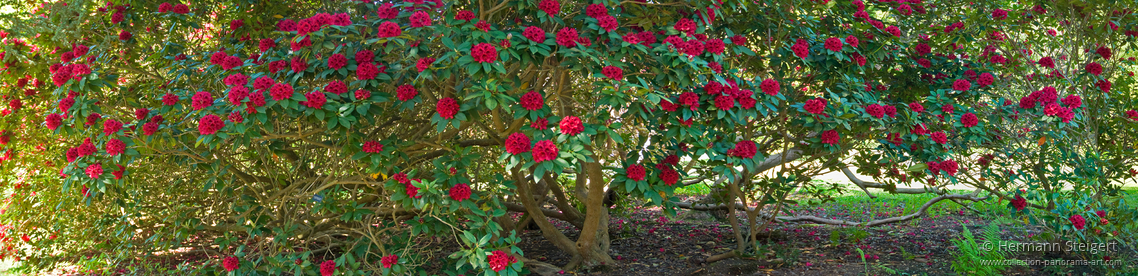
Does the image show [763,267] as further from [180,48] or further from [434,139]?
[180,48]

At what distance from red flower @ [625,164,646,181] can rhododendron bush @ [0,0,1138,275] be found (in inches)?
1.5

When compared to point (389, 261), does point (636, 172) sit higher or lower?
higher

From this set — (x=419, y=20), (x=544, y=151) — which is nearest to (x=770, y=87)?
(x=544, y=151)

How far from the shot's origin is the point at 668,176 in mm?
2641

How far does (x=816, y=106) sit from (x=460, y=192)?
139cm

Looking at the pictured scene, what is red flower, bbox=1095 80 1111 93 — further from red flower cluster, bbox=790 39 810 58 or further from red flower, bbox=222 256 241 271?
red flower, bbox=222 256 241 271

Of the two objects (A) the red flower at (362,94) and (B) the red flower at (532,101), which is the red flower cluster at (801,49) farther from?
(A) the red flower at (362,94)

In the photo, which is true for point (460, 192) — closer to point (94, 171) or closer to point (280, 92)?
point (280, 92)

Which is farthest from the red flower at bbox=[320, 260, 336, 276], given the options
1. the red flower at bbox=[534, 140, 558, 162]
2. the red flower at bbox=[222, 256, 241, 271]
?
the red flower at bbox=[534, 140, 558, 162]

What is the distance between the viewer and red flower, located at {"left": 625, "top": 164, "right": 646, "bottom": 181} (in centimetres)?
256

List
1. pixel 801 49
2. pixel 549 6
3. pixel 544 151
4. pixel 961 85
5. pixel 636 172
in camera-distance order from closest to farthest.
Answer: pixel 544 151 → pixel 549 6 → pixel 636 172 → pixel 801 49 → pixel 961 85

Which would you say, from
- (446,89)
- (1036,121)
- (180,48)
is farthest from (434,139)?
(1036,121)

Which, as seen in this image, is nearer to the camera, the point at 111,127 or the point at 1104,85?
the point at 111,127

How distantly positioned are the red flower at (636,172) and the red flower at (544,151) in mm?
550
